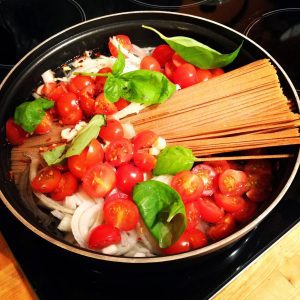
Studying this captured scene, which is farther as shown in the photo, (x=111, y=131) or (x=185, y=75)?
(x=185, y=75)

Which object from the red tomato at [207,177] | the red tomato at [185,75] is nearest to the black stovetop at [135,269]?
the red tomato at [207,177]

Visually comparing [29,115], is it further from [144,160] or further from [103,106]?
[144,160]

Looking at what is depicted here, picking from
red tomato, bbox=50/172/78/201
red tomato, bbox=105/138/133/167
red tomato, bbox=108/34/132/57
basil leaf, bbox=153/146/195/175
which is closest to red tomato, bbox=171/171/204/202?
basil leaf, bbox=153/146/195/175

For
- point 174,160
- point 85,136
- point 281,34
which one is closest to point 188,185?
point 174,160

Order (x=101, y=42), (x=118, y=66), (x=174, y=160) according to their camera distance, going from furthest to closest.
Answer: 1. (x=101, y=42)
2. (x=118, y=66)
3. (x=174, y=160)

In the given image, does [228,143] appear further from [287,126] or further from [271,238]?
[271,238]

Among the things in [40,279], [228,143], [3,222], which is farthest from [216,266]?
[3,222]
